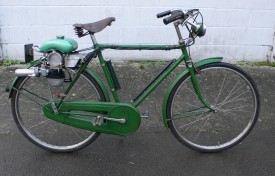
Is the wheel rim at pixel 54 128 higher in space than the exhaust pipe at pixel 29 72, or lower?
lower

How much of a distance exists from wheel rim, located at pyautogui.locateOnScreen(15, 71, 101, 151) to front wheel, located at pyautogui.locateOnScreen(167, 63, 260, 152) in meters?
0.81

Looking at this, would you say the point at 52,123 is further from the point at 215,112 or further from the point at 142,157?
the point at 215,112

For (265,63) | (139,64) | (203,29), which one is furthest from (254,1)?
(203,29)

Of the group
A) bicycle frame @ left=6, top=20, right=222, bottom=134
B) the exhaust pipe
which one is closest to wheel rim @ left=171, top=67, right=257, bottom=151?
bicycle frame @ left=6, top=20, right=222, bottom=134

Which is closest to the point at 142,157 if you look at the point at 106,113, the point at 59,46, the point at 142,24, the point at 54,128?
the point at 106,113

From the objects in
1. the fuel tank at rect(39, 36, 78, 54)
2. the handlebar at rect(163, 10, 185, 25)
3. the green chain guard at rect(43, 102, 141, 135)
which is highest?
the handlebar at rect(163, 10, 185, 25)

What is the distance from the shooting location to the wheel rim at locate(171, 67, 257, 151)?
10.5 feet

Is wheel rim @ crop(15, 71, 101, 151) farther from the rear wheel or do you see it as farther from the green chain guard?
the green chain guard

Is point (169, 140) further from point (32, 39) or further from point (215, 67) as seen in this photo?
point (32, 39)

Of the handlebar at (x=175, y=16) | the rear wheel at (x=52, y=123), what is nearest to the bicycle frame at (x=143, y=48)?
the rear wheel at (x=52, y=123)

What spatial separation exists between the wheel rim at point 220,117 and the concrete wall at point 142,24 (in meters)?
1.08

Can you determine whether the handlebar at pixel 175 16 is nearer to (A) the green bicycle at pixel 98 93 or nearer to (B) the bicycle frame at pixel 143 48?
(A) the green bicycle at pixel 98 93

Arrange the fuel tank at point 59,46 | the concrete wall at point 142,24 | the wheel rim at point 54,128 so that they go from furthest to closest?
the concrete wall at point 142,24, the wheel rim at point 54,128, the fuel tank at point 59,46

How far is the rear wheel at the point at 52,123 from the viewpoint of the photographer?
9.89ft
